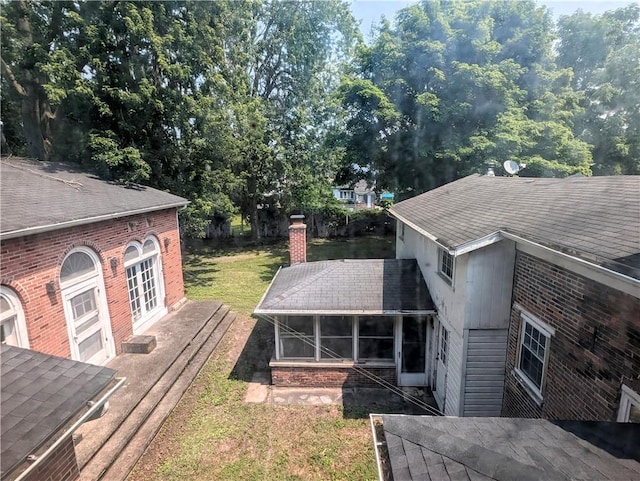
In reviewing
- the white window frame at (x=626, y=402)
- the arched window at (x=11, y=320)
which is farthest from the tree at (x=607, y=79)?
the arched window at (x=11, y=320)

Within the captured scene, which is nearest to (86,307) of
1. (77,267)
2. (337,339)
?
(77,267)

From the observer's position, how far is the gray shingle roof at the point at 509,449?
2.56 metres

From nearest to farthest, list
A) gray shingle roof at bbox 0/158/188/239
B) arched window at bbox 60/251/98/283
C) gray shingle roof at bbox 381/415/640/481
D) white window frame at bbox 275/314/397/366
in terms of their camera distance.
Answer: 1. gray shingle roof at bbox 381/415/640/481
2. gray shingle roof at bbox 0/158/188/239
3. arched window at bbox 60/251/98/283
4. white window frame at bbox 275/314/397/366

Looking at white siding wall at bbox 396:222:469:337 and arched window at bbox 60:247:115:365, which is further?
arched window at bbox 60:247:115:365

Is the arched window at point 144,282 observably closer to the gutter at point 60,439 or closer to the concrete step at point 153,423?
the concrete step at point 153,423

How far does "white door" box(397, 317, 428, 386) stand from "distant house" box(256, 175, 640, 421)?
0.08 feet

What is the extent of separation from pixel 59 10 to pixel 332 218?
19811 mm

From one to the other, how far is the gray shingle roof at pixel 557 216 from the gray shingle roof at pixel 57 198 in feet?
24.7

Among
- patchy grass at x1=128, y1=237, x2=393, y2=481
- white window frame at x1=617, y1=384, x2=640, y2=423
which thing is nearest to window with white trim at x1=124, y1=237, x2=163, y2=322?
patchy grass at x1=128, y1=237, x2=393, y2=481

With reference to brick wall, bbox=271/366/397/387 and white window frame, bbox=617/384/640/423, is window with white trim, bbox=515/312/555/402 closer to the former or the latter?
white window frame, bbox=617/384/640/423

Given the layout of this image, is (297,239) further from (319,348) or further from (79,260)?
(79,260)

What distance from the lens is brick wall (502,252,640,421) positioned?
3.39 m

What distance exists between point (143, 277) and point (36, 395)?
7.18 m

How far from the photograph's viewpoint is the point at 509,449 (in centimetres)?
285
